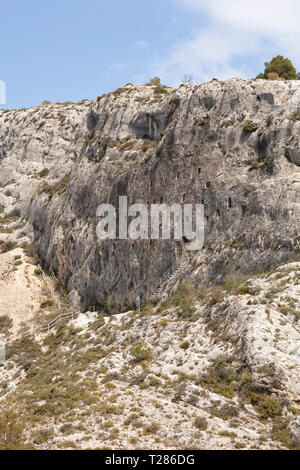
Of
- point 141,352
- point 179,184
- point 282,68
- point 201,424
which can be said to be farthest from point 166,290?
point 282,68

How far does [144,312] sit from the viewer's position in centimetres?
3306

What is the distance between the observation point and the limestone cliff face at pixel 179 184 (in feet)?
102

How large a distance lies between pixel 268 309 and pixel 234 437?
8.29m

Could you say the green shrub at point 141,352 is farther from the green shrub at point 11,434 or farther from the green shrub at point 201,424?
the green shrub at point 11,434

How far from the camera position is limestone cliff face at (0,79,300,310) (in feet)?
102

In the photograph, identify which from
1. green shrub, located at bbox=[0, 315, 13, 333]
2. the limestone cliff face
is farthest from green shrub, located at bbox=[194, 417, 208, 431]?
green shrub, located at bbox=[0, 315, 13, 333]

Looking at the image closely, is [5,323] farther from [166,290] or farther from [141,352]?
[141,352]

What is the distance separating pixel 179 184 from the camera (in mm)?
40188

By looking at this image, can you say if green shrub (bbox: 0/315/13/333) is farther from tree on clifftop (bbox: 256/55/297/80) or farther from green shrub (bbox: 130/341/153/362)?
tree on clifftop (bbox: 256/55/297/80)

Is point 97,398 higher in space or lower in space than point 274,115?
lower

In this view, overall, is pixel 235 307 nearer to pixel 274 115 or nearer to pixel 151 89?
pixel 274 115

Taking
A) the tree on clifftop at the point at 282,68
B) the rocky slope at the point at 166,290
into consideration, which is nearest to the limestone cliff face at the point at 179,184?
the rocky slope at the point at 166,290
